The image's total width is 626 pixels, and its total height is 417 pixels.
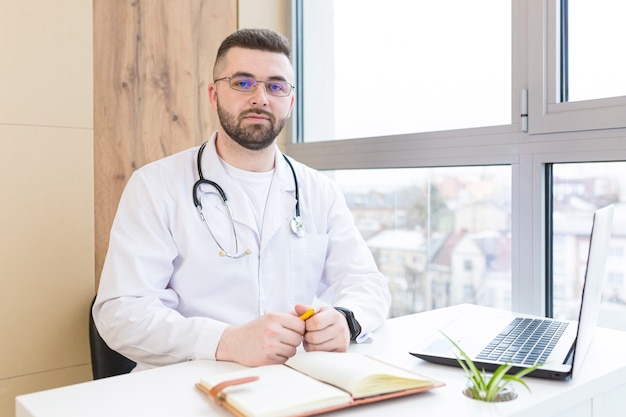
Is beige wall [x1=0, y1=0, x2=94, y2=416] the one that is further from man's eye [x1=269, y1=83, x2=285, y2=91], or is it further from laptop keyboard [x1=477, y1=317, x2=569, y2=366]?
laptop keyboard [x1=477, y1=317, x2=569, y2=366]

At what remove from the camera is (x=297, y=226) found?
6.01 feet

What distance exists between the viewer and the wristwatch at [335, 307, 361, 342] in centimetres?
144

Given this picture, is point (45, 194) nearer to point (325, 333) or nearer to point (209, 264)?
point (209, 264)

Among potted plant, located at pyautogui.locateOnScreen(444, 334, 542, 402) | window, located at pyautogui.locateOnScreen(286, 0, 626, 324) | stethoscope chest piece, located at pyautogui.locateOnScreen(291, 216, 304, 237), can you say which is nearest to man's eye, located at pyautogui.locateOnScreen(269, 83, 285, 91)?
stethoscope chest piece, located at pyautogui.locateOnScreen(291, 216, 304, 237)

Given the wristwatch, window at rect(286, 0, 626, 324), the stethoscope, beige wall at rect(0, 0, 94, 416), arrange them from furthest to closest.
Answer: beige wall at rect(0, 0, 94, 416), window at rect(286, 0, 626, 324), the stethoscope, the wristwatch

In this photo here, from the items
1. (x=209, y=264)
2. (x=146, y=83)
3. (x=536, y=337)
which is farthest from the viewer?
(x=146, y=83)

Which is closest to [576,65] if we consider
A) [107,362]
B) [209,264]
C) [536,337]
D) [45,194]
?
[536,337]

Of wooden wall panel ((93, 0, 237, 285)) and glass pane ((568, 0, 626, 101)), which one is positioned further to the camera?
wooden wall panel ((93, 0, 237, 285))

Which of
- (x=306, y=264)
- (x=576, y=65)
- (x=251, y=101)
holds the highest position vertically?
(x=576, y=65)

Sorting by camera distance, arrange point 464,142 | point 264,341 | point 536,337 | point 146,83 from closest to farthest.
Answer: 1. point 264,341
2. point 536,337
3. point 464,142
4. point 146,83

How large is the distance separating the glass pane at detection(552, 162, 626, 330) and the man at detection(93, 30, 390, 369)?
0.59m

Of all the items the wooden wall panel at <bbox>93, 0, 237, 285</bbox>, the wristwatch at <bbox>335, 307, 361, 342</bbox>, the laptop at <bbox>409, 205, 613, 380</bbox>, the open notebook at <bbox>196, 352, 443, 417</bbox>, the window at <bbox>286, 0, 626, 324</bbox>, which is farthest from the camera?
the wooden wall panel at <bbox>93, 0, 237, 285</bbox>

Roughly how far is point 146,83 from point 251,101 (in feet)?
2.43

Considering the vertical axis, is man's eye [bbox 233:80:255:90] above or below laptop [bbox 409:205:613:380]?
above
